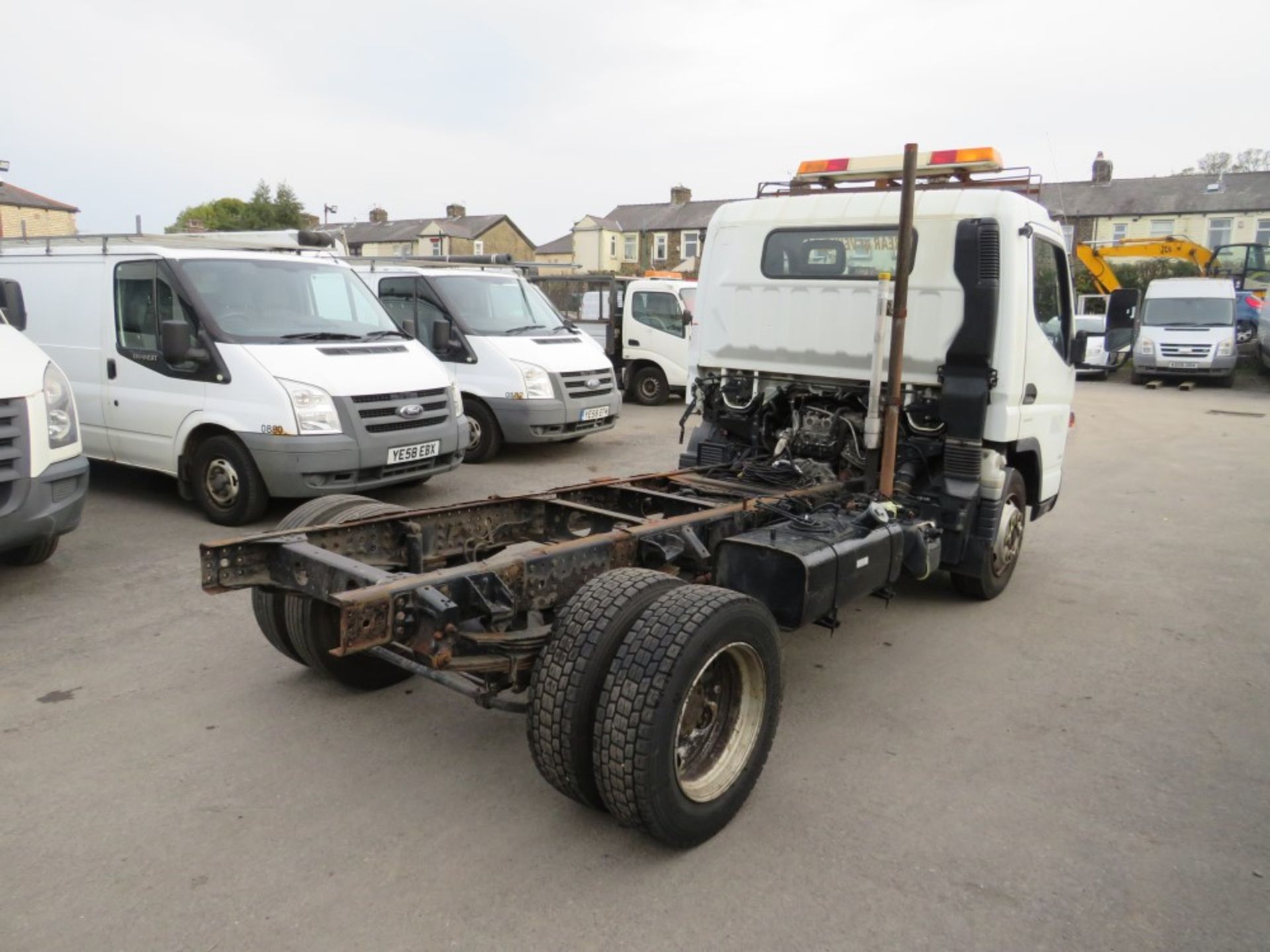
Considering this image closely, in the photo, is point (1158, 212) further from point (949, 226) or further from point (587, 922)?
point (587, 922)

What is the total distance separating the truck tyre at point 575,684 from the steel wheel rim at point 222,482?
15.4ft

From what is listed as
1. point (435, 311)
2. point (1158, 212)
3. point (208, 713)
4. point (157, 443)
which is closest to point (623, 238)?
point (1158, 212)

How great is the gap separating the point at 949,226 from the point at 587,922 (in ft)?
13.7

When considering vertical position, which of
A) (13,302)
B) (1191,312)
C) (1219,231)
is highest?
(1219,231)

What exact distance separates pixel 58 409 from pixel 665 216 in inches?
2106

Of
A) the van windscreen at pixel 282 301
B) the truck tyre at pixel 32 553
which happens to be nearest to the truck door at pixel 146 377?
the van windscreen at pixel 282 301

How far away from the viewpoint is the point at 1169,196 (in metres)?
46.5

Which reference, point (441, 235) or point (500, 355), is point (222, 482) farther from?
point (441, 235)

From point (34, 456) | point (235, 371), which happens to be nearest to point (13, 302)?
point (235, 371)

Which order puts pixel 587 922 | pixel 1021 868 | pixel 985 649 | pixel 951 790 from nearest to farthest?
1. pixel 587 922
2. pixel 1021 868
3. pixel 951 790
4. pixel 985 649

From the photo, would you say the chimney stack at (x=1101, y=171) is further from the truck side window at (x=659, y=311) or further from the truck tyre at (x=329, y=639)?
the truck tyre at (x=329, y=639)

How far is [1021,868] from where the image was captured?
117 inches

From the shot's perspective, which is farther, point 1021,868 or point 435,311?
point 435,311

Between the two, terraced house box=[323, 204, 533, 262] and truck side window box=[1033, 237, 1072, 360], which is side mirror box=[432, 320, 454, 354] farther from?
terraced house box=[323, 204, 533, 262]
